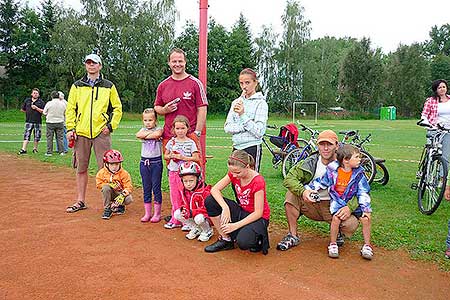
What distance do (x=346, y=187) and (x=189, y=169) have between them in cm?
168

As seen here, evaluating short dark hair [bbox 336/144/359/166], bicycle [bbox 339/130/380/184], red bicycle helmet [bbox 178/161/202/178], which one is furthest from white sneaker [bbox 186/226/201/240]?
bicycle [bbox 339/130/380/184]

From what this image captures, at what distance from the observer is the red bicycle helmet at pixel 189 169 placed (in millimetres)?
4828

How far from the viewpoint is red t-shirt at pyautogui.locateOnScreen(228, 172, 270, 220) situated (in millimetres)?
4285

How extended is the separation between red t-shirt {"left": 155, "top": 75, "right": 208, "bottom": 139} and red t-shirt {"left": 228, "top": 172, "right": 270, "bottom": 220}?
1.18m

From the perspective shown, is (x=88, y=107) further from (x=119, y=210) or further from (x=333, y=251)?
(x=333, y=251)

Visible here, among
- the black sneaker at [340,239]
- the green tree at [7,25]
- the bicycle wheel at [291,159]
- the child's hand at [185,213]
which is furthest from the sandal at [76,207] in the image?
the green tree at [7,25]

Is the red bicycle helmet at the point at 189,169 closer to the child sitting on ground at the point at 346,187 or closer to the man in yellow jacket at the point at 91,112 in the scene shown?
the child sitting on ground at the point at 346,187

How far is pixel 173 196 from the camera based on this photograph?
522cm

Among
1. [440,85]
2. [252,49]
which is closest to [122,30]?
[252,49]

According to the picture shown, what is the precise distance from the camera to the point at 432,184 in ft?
19.4

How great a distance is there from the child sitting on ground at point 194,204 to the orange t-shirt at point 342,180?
1.35 m

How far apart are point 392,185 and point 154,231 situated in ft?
15.9

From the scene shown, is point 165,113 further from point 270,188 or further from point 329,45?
point 329,45

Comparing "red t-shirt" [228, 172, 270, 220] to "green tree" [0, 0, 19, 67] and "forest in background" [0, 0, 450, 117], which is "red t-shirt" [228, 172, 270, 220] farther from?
"green tree" [0, 0, 19, 67]
